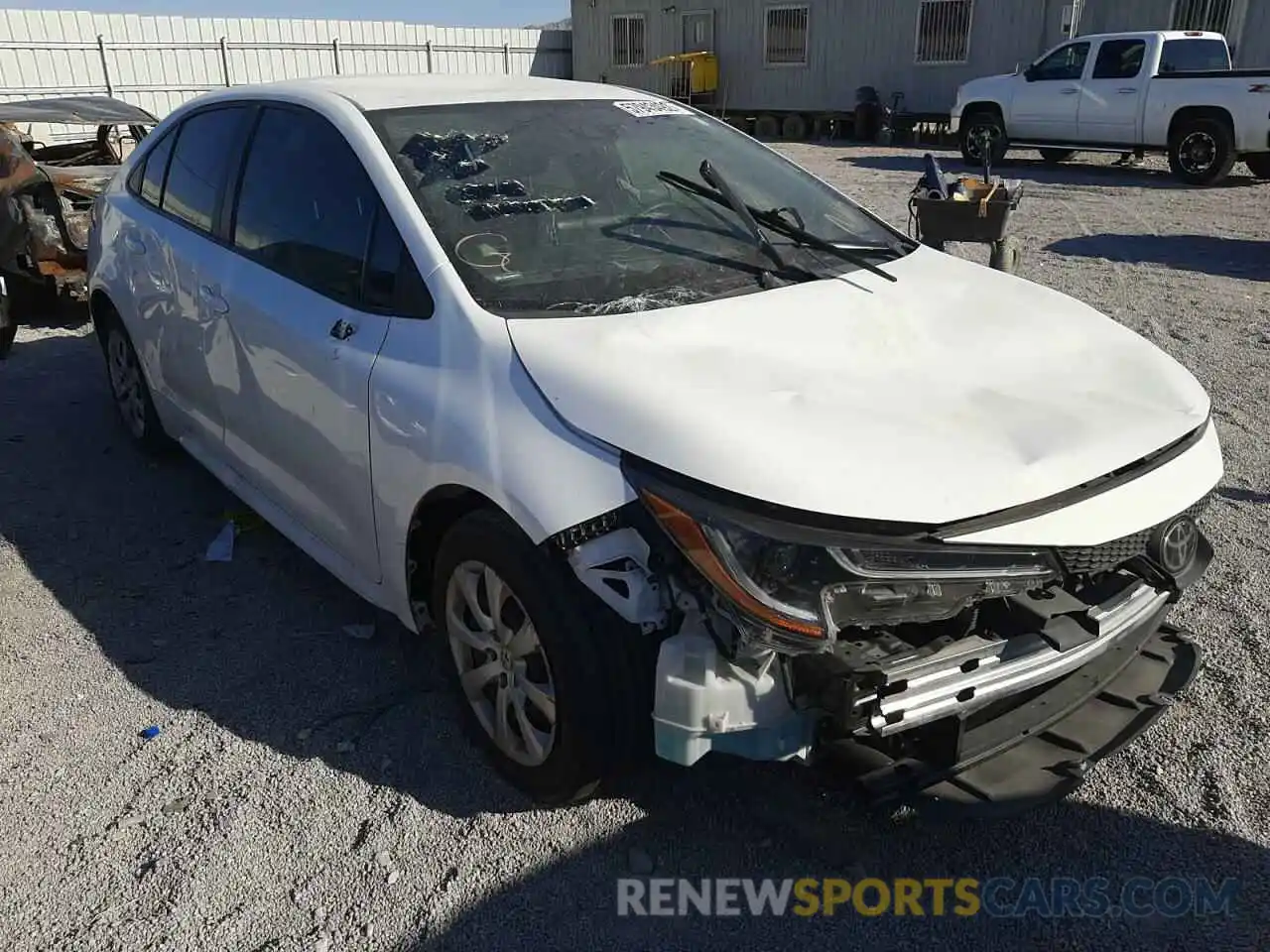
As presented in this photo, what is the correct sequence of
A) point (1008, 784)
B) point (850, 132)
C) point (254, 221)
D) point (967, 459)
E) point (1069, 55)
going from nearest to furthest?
1. point (967, 459)
2. point (1008, 784)
3. point (254, 221)
4. point (1069, 55)
5. point (850, 132)

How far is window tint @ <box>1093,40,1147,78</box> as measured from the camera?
1502 cm

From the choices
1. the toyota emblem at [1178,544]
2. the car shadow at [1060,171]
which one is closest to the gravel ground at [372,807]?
the toyota emblem at [1178,544]

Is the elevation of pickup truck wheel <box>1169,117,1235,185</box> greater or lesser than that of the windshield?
lesser

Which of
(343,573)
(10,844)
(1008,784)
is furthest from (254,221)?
(1008,784)

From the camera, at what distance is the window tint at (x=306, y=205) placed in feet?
10.4

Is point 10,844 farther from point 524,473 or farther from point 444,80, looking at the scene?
point 444,80

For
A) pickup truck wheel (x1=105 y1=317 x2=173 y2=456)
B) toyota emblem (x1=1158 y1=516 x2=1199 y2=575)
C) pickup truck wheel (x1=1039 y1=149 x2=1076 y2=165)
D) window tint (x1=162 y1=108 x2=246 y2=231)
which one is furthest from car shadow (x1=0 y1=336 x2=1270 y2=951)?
pickup truck wheel (x1=1039 y1=149 x2=1076 y2=165)

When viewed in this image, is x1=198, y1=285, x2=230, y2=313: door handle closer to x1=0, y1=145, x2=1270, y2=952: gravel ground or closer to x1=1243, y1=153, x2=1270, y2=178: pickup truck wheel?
x1=0, y1=145, x2=1270, y2=952: gravel ground

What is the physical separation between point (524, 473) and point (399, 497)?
57cm

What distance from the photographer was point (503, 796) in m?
2.88

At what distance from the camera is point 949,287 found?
129 inches

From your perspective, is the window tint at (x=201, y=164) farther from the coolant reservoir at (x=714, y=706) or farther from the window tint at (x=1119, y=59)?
the window tint at (x=1119, y=59)

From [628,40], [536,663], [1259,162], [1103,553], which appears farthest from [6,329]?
[628,40]

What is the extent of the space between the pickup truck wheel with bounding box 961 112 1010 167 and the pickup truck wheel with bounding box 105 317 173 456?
14563 mm
